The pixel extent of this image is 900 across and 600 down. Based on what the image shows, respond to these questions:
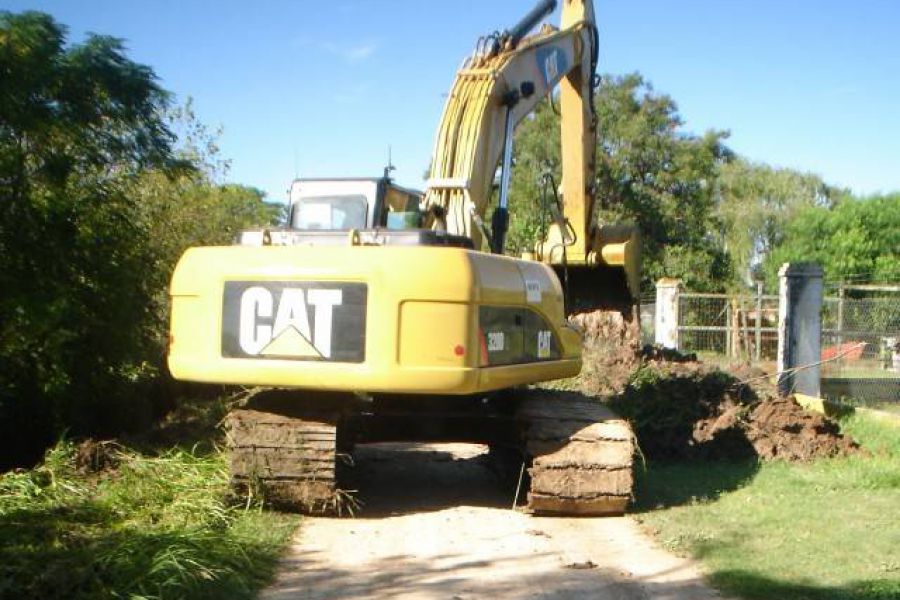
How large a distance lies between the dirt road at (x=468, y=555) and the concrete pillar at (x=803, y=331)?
448 centimetres

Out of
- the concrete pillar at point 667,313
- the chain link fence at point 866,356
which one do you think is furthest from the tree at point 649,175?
the chain link fence at point 866,356

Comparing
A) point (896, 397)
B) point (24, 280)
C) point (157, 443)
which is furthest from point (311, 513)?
point (896, 397)

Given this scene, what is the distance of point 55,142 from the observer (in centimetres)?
940

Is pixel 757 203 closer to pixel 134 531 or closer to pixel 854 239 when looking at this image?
pixel 854 239

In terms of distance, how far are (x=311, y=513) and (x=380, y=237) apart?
2070mm

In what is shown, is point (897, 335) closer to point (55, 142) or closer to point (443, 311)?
point (443, 311)

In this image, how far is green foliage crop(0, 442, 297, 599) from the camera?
4.91 metres

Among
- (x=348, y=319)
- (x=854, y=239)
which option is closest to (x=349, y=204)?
(x=348, y=319)

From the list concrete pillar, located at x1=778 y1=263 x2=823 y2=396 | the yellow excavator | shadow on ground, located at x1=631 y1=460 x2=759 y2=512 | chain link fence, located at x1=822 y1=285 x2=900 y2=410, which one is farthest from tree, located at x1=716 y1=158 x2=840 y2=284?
the yellow excavator

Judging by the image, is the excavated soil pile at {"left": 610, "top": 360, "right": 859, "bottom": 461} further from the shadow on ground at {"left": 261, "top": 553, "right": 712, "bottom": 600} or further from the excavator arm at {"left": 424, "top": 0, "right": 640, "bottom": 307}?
the shadow on ground at {"left": 261, "top": 553, "right": 712, "bottom": 600}

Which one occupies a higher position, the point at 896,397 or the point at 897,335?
the point at 897,335

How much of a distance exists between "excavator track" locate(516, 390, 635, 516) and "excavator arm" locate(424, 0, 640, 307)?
1.52m

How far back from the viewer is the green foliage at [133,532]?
4.91 metres

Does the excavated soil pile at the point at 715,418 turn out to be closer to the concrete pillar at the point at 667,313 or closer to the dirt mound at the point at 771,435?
the dirt mound at the point at 771,435
